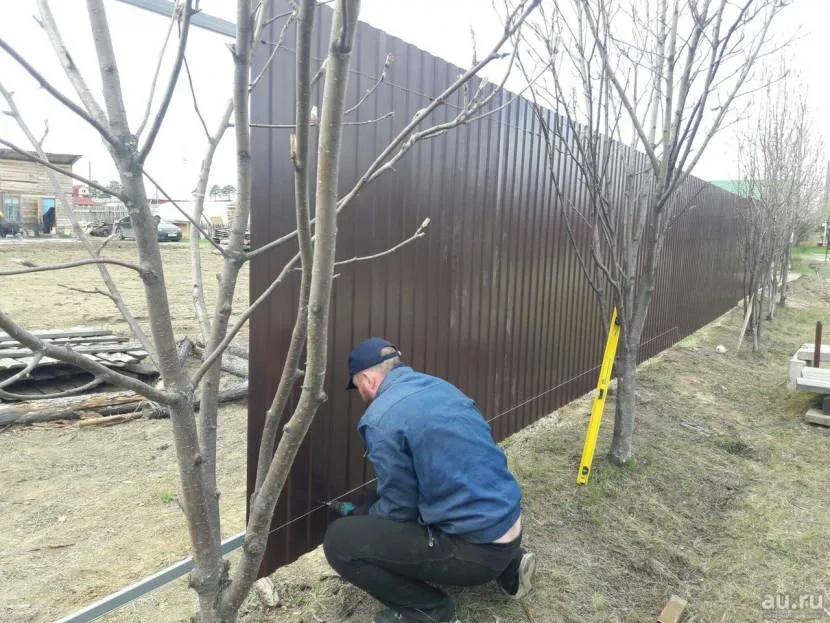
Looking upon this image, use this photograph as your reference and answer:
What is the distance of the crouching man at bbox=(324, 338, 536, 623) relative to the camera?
236 cm

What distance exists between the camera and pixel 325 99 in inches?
45.9

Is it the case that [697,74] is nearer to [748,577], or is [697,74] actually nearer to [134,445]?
[748,577]

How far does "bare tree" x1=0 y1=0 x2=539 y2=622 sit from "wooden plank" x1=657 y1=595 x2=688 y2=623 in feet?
6.56

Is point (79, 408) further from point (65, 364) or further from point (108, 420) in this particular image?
point (65, 364)

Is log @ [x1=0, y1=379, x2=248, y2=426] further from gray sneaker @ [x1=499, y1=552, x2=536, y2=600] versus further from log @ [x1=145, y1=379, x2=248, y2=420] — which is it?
gray sneaker @ [x1=499, y1=552, x2=536, y2=600]

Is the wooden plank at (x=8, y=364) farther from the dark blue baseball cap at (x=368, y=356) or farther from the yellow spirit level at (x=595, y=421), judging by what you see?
the yellow spirit level at (x=595, y=421)

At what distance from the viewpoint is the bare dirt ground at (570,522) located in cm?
288

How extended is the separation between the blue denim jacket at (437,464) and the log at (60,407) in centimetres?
394

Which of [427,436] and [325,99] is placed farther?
[427,436]

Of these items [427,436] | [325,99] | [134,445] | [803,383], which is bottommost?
[134,445]

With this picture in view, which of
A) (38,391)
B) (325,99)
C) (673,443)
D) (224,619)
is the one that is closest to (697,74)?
(673,443)

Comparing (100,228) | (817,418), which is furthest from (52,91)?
(817,418)

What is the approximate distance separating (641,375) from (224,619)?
20.8 ft

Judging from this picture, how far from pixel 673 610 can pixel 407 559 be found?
4.46ft
